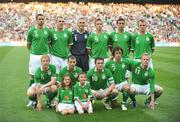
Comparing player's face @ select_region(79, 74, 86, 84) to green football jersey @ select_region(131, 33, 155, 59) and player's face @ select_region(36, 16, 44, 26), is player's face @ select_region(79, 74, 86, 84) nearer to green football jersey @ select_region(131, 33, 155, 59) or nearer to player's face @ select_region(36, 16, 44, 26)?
player's face @ select_region(36, 16, 44, 26)

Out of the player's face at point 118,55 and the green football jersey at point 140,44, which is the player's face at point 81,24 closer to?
the player's face at point 118,55

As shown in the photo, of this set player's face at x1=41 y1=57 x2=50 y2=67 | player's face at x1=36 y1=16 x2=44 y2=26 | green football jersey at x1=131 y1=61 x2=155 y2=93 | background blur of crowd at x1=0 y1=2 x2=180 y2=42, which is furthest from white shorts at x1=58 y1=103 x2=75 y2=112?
background blur of crowd at x1=0 y1=2 x2=180 y2=42

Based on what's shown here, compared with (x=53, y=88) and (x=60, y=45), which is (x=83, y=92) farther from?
(x=60, y=45)

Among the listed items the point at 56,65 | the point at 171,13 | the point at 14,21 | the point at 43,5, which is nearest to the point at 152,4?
the point at 171,13

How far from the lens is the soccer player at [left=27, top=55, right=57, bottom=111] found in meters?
9.42

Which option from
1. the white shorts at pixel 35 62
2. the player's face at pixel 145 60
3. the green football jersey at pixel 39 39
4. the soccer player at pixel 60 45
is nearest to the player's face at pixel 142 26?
the player's face at pixel 145 60

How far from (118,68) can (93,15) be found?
3568cm

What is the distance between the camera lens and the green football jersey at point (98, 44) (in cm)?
1040

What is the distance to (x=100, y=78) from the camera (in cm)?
955

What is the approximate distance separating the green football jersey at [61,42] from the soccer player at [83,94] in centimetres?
155

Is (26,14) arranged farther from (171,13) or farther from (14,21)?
(171,13)

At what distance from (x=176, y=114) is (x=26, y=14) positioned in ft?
123

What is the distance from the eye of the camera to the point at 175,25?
149 feet

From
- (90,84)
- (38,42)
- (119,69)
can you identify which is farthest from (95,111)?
(38,42)
